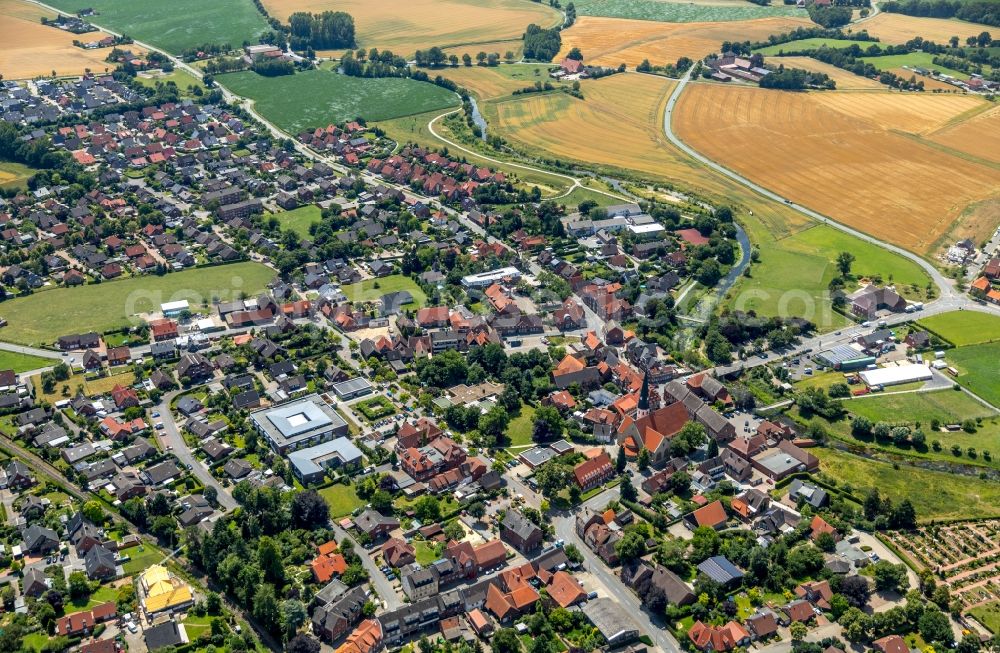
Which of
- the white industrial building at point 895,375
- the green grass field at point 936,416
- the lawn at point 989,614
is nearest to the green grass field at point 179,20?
the white industrial building at point 895,375

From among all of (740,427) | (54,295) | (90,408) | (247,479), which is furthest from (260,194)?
(740,427)

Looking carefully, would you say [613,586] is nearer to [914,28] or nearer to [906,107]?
[906,107]

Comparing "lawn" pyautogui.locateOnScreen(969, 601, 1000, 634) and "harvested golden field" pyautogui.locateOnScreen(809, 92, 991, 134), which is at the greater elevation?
"harvested golden field" pyautogui.locateOnScreen(809, 92, 991, 134)

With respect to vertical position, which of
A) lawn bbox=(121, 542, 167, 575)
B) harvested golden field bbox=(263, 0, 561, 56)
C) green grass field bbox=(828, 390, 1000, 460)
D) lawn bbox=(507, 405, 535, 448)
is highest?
harvested golden field bbox=(263, 0, 561, 56)

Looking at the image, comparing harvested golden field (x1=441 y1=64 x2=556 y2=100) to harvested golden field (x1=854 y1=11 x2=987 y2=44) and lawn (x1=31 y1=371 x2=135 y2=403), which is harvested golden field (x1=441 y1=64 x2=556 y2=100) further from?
lawn (x1=31 y1=371 x2=135 y2=403)

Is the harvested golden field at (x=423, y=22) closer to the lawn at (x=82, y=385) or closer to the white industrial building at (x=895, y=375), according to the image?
the lawn at (x=82, y=385)

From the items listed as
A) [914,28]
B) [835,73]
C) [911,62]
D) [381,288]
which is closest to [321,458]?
[381,288]

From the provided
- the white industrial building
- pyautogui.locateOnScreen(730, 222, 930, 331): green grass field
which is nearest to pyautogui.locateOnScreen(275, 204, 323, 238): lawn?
pyautogui.locateOnScreen(730, 222, 930, 331): green grass field
